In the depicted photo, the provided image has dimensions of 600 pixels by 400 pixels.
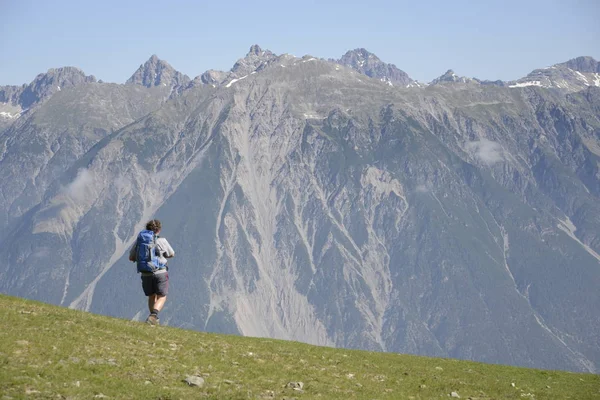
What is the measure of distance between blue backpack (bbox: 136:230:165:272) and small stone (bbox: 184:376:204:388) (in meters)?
8.19

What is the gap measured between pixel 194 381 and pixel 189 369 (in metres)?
1.93

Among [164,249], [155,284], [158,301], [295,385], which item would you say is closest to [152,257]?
[164,249]

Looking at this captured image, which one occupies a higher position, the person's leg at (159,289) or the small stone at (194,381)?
the person's leg at (159,289)

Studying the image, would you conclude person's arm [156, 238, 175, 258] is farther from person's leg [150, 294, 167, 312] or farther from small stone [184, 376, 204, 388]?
small stone [184, 376, 204, 388]

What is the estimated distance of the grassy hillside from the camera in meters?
30.2

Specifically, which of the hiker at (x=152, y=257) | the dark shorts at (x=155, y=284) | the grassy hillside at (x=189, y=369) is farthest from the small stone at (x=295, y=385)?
the dark shorts at (x=155, y=284)

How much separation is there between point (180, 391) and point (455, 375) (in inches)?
631

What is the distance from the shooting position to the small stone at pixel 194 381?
31.6 m

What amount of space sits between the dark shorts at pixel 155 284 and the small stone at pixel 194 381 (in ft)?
27.0

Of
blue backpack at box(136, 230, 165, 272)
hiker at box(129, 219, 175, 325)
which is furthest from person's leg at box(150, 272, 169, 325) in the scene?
blue backpack at box(136, 230, 165, 272)

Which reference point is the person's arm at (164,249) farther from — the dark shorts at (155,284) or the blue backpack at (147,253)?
the dark shorts at (155,284)

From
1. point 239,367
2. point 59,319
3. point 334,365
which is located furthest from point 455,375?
point 59,319

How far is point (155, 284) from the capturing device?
3966 centimetres

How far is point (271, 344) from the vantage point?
1786 inches
